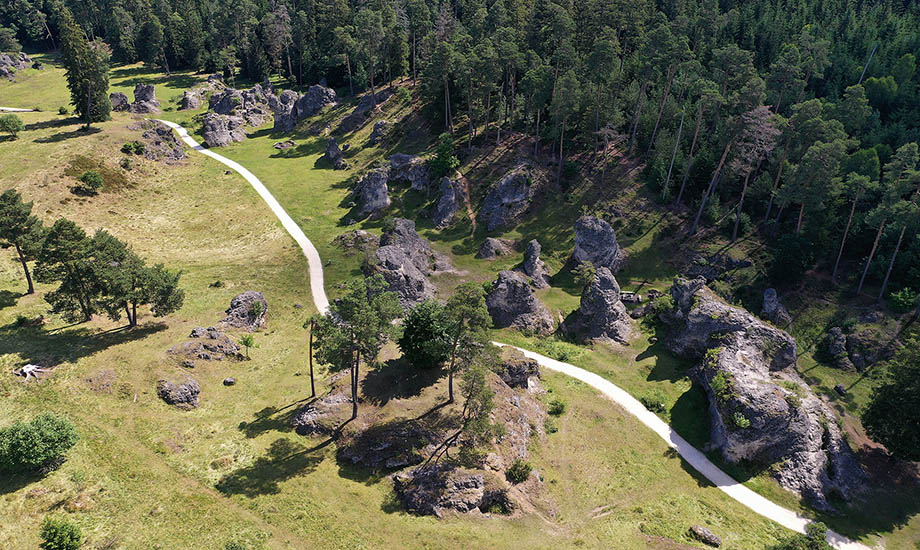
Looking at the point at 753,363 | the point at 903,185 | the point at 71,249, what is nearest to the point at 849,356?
the point at 753,363

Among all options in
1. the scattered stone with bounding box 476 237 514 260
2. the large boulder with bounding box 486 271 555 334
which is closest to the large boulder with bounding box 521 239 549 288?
the scattered stone with bounding box 476 237 514 260

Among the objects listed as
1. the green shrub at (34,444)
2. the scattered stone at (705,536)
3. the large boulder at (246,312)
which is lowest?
the scattered stone at (705,536)

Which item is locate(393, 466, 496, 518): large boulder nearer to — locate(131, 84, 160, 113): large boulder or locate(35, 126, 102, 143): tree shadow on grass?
locate(35, 126, 102, 143): tree shadow on grass

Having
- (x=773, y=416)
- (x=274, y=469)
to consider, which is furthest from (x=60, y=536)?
(x=773, y=416)

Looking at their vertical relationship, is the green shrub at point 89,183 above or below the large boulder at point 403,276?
above

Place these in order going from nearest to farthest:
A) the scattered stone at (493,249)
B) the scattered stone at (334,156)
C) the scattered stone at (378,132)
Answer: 1. the scattered stone at (493,249)
2. the scattered stone at (334,156)
3. the scattered stone at (378,132)

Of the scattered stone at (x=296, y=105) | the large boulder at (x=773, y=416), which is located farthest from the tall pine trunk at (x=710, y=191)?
the scattered stone at (x=296, y=105)

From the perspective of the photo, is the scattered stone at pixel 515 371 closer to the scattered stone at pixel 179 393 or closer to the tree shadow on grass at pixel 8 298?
the scattered stone at pixel 179 393
